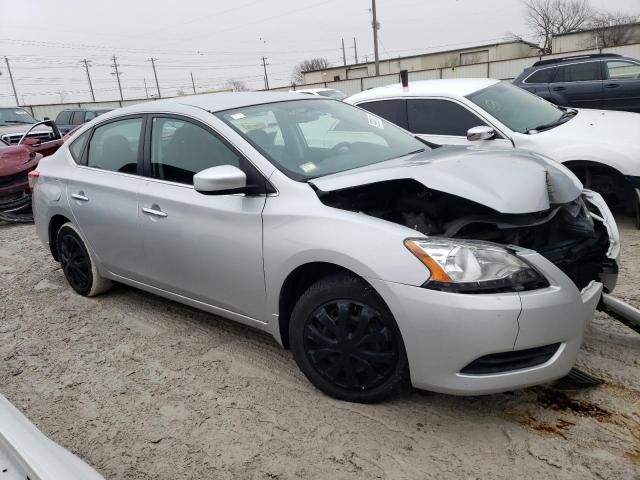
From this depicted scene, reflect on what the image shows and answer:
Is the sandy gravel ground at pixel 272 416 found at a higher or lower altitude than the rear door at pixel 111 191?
lower

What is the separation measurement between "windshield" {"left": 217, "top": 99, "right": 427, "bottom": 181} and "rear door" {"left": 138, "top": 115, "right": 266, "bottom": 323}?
0.20 meters

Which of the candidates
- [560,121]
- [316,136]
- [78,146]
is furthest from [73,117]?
[316,136]

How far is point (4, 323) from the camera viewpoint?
4.35 metres

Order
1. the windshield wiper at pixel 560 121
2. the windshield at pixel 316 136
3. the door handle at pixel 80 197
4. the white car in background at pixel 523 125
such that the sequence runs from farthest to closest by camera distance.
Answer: the windshield wiper at pixel 560 121
the white car in background at pixel 523 125
the door handle at pixel 80 197
the windshield at pixel 316 136

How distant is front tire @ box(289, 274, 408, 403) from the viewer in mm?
2580

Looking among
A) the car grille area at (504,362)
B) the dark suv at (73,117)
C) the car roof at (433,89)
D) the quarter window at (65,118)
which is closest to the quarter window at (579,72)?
the car roof at (433,89)

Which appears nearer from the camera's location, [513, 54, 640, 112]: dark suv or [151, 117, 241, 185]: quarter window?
[151, 117, 241, 185]: quarter window

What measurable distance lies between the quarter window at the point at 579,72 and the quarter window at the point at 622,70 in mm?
211

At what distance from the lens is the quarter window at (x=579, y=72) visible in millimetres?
10695

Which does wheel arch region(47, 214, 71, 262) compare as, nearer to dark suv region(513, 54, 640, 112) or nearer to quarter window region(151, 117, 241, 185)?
quarter window region(151, 117, 241, 185)

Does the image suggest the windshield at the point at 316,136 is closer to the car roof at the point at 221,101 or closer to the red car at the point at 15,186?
the car roof at the point at 221,101

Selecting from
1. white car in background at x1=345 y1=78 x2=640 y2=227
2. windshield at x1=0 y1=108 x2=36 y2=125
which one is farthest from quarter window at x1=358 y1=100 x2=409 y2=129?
windshield at x1=0 y1=108 x2=36 y2=125

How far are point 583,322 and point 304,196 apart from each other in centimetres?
150

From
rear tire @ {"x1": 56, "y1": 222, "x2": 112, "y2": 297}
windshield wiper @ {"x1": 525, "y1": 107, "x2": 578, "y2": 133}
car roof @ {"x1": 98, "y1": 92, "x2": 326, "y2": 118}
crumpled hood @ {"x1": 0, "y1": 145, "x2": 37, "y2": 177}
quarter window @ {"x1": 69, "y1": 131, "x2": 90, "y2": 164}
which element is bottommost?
rear tire @ {"x1": 56, "y1": 222, "x2": 112, "y2": 297}
